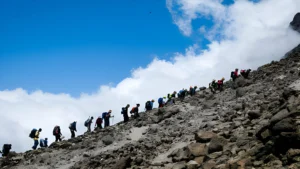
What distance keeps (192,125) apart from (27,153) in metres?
17.6

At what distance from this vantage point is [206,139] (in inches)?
683

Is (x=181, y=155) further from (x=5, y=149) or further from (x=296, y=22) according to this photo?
(x=296, y=22)

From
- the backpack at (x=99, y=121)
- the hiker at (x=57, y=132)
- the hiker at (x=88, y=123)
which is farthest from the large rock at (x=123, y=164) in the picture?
the hiker at (x=88, y=123)

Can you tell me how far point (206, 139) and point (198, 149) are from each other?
1.55 meters

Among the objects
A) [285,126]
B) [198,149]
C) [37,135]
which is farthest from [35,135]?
[285,126]

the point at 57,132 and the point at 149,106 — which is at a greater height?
the point at 149,106

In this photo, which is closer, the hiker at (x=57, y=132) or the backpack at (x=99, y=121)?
the hiker at (x=57, y=132)

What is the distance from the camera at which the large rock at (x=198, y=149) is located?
15.7 metres

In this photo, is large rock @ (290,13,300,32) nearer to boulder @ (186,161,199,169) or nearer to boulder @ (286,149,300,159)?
boulder @ (186,161,199,169)

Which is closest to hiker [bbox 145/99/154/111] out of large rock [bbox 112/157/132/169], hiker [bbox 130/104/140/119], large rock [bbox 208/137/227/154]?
hiker [bbox 130/104/140/119]

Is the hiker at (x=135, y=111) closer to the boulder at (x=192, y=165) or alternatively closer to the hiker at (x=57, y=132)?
the hiker at (x=57, y=132)

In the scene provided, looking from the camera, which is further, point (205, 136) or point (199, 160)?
point (205, 136)

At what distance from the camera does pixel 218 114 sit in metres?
25.8

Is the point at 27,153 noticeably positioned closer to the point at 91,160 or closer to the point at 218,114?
the point at 91,160
